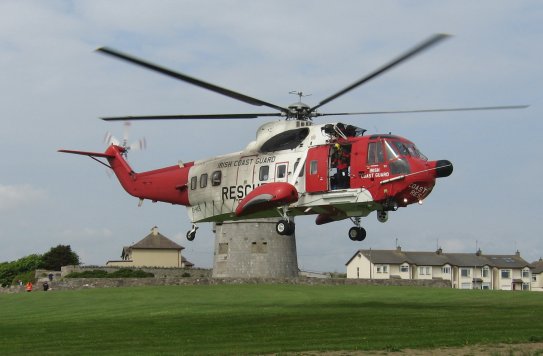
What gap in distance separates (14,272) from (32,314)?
7158 centimetres

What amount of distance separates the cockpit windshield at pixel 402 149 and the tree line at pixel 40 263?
3088 inches

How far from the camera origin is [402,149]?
88.1ft

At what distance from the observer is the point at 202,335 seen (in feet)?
83.3

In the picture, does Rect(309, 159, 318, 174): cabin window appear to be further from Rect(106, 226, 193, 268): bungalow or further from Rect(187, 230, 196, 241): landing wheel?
Rect(106, 226, 193, 268): bungalow

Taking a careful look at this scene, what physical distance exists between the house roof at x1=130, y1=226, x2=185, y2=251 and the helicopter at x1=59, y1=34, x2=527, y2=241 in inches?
3057

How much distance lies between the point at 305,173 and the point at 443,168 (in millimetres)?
5008

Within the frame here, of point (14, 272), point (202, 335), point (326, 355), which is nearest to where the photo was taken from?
point (326, 355)

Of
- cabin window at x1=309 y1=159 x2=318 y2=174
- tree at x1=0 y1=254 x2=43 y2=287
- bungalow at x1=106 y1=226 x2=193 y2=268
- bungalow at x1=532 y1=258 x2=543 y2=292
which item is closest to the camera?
cabin window at x1=309 y1=159 x2=318 y2=174

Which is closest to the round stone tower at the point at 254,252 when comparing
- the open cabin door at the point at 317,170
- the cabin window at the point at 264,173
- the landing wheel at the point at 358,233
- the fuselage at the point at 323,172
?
the fuselage at the point at 323,172

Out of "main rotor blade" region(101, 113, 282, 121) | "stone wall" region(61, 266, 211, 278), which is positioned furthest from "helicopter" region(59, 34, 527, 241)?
"stone wall" region(61, 266, 211, 278)

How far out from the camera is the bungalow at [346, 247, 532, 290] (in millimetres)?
112562

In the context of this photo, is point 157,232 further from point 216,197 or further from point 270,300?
point 216,197

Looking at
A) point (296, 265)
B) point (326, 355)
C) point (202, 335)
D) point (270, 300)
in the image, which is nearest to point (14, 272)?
point (296, 265)

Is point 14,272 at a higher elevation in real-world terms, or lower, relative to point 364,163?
lower
